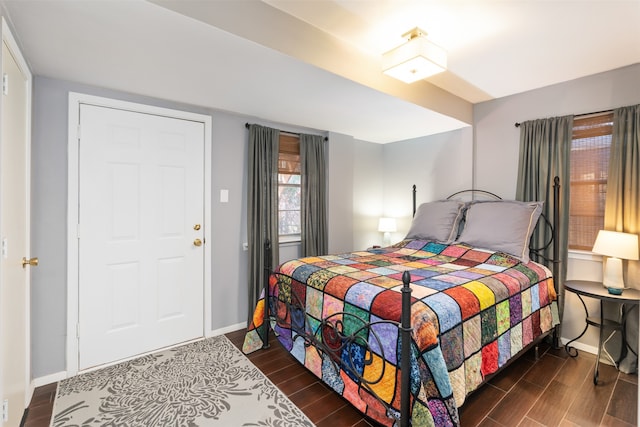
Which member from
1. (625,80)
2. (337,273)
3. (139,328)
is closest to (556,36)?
(625,80)

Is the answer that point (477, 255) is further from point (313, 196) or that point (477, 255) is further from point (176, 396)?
point (176, 396)

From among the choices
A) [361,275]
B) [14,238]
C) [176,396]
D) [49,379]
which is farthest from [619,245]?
[49,379]

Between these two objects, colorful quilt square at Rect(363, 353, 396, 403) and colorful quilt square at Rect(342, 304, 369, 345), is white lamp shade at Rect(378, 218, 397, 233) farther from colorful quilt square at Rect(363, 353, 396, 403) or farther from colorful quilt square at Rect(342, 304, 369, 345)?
colorful quilt square at Rect(363, 353, 396, 403)

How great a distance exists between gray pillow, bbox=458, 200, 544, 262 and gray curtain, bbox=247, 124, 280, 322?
1.87 m

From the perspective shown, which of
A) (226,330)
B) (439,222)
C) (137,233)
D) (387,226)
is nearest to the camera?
(137,233)

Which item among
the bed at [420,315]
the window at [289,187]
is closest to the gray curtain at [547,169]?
the bed at [420,315]

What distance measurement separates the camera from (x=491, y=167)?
3240 millimetres

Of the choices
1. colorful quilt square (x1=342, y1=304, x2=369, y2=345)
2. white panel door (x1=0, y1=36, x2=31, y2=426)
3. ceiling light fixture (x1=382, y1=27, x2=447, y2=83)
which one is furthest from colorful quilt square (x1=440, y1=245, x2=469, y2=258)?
white panel door (x1=0, y1=36, x2=31, y2=426)

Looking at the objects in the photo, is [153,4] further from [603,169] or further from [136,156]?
[603,169]

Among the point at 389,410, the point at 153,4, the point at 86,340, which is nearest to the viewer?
the point at 153,4

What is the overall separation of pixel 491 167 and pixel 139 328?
365 centimetres

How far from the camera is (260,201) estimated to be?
10.3 ft

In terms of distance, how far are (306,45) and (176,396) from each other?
93.6 inches

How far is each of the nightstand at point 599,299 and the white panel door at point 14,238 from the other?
3467 mm
